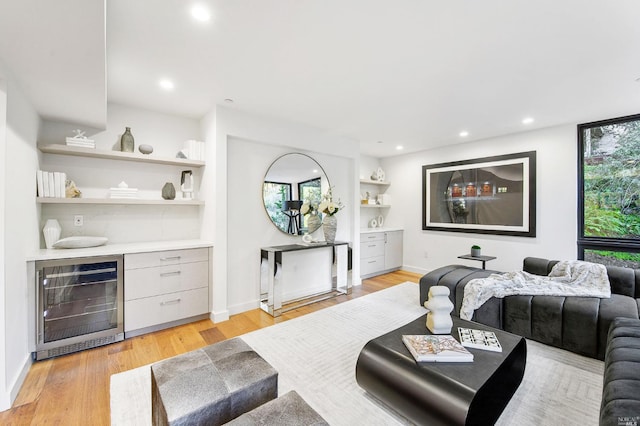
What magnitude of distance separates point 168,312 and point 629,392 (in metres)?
3.55

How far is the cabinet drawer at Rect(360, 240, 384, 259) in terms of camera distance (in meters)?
5.13

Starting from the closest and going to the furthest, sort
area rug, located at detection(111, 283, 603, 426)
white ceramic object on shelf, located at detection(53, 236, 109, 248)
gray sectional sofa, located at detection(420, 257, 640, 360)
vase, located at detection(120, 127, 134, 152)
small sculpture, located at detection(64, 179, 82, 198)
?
area rug, located at detection(111, 283, 603, 426)
gray sectional sofa, located at detection(420, 257, 640, 360)
white ceramic object on shelf, located at detection(53, 236, 109, 248)
small sculpture, located at detection(64, 179, 82, 198)
vase, located at detection(120, 127, 134, 152)

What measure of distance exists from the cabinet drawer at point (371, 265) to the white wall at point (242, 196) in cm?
164

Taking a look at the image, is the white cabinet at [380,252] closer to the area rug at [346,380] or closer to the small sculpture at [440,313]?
the area rug at [346,380]

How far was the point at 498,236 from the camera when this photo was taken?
4.54m

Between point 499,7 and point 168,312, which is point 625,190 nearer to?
point 499,7

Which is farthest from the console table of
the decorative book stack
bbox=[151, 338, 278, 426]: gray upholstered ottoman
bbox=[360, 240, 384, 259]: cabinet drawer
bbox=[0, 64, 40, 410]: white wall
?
bbox=[0, 64, 40, 410]: white wall

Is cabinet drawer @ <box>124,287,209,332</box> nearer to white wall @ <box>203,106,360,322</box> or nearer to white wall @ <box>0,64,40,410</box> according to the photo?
white wall @ <box>203,106,360,322</box>

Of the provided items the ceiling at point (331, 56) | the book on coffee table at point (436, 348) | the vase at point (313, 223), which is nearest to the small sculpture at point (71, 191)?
the ceiling at point (331, 56)

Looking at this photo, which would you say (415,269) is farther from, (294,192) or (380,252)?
(294,192)

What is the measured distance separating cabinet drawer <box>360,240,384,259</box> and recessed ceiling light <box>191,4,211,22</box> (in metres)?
4.12

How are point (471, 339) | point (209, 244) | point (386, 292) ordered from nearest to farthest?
point (471, 339) < point (209, 244) < point (386, 292)

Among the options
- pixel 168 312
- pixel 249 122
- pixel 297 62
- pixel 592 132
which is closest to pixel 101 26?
pixel 297 62

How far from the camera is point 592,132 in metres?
3.71
